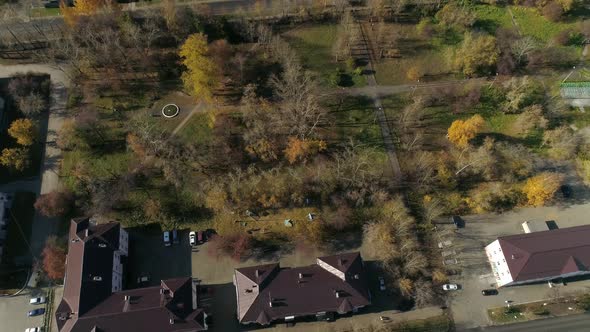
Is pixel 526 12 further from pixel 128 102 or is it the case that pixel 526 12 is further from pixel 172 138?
pixel 128 102

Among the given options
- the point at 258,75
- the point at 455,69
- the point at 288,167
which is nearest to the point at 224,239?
the point at 288,167

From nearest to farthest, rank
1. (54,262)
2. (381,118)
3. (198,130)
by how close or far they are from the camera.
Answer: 1. (54,262)
2. (198,130)
3. (381,118)

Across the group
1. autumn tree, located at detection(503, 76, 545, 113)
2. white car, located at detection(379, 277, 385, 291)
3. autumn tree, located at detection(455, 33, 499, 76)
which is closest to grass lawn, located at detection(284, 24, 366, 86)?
autumn tree, located at detection(455, 33, 499, 76)

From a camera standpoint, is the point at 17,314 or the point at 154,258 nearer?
the point at 17,314

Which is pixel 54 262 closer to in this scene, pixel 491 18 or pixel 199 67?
pixel 199 67

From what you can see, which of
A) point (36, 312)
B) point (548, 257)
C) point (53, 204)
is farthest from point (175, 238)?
point (548, 257)
